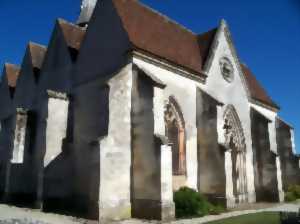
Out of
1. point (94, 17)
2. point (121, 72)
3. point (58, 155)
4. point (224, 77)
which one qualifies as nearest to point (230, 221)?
point (121, 72)

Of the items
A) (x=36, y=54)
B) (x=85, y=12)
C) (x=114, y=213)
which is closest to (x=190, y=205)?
(x=114, y=213)

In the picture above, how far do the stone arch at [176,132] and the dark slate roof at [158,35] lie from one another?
2597mm

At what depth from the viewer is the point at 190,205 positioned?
49.4ft

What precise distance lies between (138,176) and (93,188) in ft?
7.22

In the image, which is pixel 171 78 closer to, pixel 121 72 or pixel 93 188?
pixel 121 72

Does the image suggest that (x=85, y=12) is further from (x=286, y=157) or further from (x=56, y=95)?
(x=286, y=157)

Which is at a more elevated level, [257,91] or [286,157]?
[257,91]

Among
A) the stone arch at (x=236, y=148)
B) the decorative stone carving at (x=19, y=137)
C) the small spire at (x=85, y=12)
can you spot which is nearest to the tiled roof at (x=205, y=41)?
the stone arch at (x=236, y=148)

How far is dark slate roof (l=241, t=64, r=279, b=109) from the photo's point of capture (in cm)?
2638

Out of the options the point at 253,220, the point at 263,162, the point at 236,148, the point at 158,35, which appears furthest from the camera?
the point at 263,162

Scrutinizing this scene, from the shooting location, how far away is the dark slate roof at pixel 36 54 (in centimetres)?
2445

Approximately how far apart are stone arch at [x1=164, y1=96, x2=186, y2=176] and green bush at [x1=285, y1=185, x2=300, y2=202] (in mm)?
9695

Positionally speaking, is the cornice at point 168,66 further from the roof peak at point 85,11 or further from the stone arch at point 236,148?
the roof peak at point 85,11

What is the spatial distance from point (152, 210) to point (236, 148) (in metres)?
10.6
